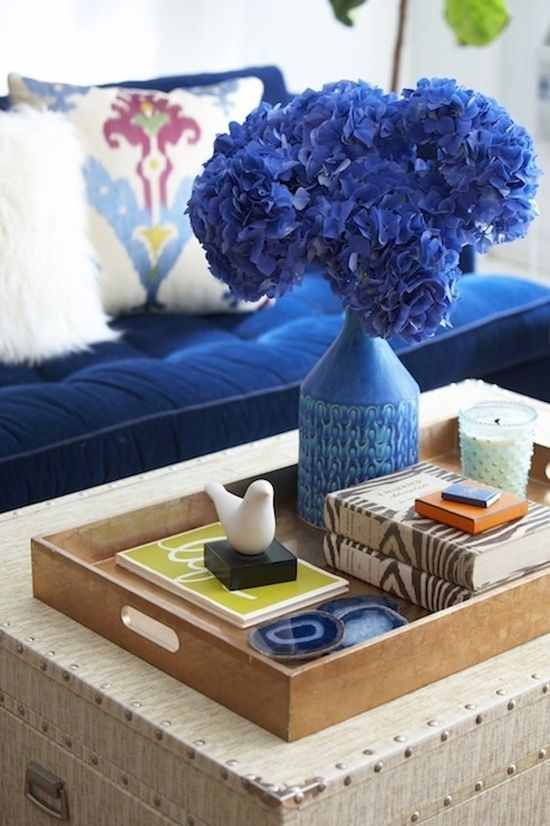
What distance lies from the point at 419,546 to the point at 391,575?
61 mm

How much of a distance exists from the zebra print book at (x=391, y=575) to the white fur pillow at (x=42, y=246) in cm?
102

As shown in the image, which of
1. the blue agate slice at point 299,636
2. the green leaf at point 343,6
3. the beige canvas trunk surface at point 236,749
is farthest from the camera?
the green leaf at point 343,6

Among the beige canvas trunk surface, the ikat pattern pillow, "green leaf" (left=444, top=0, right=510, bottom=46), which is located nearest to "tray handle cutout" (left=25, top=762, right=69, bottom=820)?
the beige canvas trunk surface

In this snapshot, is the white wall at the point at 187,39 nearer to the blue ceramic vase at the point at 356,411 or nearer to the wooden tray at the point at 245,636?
the blue ceramic vase at the point at 356,411

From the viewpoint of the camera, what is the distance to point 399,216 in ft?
5.10

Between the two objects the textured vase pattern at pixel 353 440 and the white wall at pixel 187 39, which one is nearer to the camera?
the textured vase pattern at pixel 353 440

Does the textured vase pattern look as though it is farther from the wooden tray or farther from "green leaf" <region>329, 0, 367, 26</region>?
"green leaf" <region>329, 0, 367, 26</region>

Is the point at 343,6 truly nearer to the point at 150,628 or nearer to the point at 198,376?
the point at 198,376

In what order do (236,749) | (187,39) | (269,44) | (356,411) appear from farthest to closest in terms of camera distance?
(269,44) → (187,39) → (356,411) → (236,749)

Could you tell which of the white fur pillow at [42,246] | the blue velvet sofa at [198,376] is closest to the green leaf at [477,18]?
the blue velvet sofa at [198,376]

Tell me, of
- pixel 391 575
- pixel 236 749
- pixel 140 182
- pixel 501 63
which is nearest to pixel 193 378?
pixel 140 182

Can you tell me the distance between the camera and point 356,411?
1729 mm

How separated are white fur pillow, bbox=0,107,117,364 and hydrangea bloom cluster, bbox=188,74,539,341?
0.94 m

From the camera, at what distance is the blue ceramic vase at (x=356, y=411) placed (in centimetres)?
173
